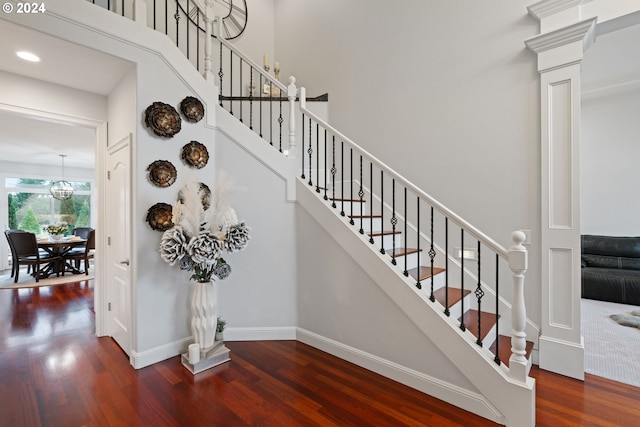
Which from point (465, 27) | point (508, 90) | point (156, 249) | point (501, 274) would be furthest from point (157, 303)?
point (465, 27)

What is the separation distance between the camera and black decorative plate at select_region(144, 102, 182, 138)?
250cm

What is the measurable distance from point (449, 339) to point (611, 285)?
13.0 feet

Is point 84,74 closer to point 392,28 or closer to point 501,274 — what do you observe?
point 392,28

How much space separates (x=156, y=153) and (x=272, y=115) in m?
1.86

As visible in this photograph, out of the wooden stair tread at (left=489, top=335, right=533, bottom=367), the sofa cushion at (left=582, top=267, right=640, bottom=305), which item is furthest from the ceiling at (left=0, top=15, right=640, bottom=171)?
the wooden stair tread at (left=489, top=335, right=533, bottom=367)

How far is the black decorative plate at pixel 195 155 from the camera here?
2745mm

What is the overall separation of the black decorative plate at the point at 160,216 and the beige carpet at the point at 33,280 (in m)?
4.88

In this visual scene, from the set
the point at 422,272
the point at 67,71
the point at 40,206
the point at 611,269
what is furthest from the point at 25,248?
the point at 611,269

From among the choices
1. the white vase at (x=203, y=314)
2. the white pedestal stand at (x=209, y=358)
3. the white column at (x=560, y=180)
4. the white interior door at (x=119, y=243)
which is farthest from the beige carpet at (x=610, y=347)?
the white interior door at (x=119, y=243)

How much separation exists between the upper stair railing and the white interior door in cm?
126

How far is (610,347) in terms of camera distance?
9.21 feet

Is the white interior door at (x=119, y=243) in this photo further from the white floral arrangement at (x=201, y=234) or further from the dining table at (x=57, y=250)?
the dining table at (x=57, y=250)

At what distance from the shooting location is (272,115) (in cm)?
403

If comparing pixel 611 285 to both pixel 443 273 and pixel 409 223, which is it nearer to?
pixel 443 273
